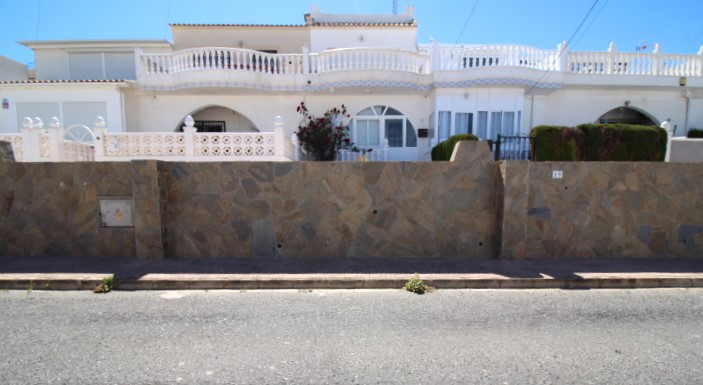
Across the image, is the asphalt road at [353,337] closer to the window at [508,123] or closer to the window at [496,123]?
the window at [496,123]

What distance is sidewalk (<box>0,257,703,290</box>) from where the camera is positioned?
5.08 m

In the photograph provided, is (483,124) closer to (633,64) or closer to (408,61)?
(408,61)

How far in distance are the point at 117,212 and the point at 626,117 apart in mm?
19603

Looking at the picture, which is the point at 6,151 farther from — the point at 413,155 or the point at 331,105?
the point at 413,155

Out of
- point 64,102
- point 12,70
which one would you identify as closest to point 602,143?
point 64,102

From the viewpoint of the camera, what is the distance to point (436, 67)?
13.3 m

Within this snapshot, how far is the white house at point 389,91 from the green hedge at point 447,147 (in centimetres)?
105

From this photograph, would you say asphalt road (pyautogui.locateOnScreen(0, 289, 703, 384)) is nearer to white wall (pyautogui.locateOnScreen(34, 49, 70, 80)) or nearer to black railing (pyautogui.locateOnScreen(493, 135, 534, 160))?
black railing (pyautogui.locateOnScreen(493, 135, 534, 160))

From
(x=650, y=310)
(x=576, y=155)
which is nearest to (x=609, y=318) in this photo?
(x=650, y=310)

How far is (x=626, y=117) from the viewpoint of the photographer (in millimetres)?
15633

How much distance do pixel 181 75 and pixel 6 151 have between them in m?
7.58

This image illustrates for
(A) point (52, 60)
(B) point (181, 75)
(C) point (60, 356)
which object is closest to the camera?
(C) point (60, 356)

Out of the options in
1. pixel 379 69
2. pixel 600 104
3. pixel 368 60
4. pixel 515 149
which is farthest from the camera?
pixel 600 104

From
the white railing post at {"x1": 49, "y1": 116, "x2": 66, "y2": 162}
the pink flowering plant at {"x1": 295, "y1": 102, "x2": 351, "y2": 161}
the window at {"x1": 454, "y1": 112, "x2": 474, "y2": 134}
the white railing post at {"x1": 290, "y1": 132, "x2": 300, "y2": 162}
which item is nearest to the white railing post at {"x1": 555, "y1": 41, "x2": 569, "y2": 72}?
the window at {"x1": 454, "y1": 112, "x2": 474, "y2": 134}
